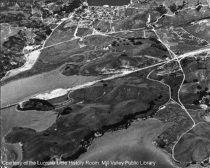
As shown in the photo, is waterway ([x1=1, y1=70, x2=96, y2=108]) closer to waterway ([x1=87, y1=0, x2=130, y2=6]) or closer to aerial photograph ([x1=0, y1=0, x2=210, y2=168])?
aerial photograph ([x1=0, y1=0, x2=210, y2=168])

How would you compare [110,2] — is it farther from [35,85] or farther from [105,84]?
[35,85]

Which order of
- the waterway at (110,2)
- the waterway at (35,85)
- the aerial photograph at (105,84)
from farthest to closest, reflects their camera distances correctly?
1. the waterway at (110,2)
2. the waterway at (35,85)
3. the aerial photograph at (105,84)

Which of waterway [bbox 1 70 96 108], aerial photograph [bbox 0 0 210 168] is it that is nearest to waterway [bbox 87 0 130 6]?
aerial photograph [bbox 0 0 210 168]

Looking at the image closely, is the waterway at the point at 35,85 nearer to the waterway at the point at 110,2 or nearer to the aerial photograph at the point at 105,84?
the aerial photograph at the point at 105,84

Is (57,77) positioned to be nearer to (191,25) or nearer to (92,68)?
(92,68)

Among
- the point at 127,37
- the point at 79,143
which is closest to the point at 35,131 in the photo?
the point at 79,143

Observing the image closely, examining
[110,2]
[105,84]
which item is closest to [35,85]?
[105,84]

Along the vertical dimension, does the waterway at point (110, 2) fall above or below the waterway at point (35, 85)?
above

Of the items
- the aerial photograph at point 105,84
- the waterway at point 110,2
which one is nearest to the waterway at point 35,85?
the aerial photograph at point 105,84
